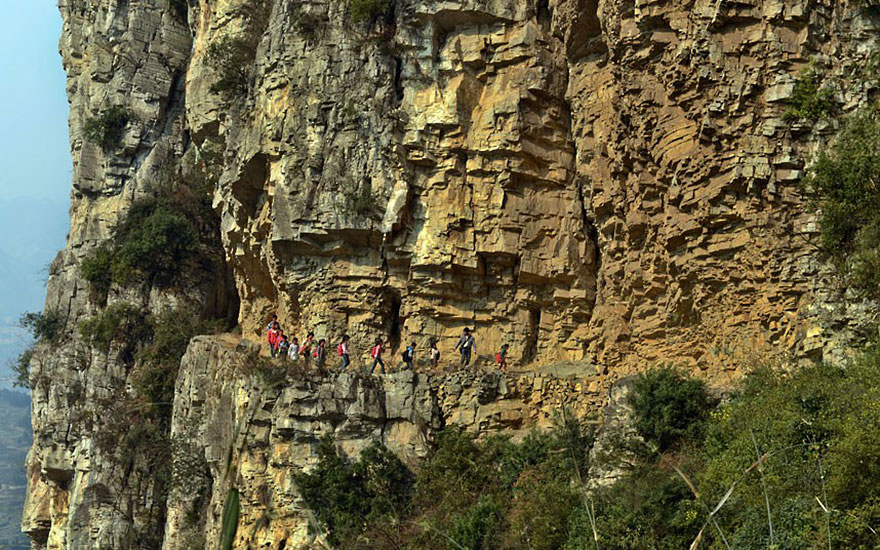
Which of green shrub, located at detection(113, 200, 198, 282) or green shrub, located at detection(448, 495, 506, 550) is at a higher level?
green shrub, located at detection(113, 200, 198, 282)

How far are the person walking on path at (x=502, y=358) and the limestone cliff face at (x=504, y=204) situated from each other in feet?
1.05

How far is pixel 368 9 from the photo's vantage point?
2281cm

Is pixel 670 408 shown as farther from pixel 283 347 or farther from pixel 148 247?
pixel 148 247

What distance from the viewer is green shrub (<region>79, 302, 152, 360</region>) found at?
31.7 m

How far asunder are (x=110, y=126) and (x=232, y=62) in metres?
8.43

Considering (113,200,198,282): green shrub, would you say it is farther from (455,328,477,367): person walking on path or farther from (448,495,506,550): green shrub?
(448,495,506,550): green shrub

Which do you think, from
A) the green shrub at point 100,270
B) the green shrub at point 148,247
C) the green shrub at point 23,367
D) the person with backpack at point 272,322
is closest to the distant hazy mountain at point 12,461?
the green shrub at point 23,367

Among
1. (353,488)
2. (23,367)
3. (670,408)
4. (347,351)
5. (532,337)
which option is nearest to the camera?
(670,408)

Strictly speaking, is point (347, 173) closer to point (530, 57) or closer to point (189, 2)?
point (530, 57)

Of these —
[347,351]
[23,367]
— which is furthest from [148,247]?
[347,351]

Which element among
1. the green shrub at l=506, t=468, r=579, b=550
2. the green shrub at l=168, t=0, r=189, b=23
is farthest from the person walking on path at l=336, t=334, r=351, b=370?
the green shrub at l=168, t=0, r=189, b=23

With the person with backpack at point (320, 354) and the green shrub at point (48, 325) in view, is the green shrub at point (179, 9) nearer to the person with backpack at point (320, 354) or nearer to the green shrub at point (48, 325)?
the green shrub at point (48, 325)

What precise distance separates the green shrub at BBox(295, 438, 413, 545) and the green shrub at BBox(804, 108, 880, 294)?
9001 mm

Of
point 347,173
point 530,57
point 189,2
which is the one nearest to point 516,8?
point 530,57
